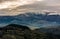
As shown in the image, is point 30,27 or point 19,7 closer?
point 30,27

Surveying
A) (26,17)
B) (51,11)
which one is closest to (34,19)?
(26,17)

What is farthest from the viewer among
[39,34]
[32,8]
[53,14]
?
[32,8]

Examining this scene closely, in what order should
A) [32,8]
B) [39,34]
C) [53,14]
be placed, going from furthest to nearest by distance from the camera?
[32,8] → [53,14] → [39,34]

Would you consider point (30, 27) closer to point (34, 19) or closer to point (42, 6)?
point (34, 19)

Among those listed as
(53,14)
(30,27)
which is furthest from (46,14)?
(30,27)

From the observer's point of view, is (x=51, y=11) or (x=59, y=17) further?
(x=51, y=11)

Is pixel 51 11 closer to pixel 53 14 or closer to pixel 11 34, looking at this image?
pixel 53 14
